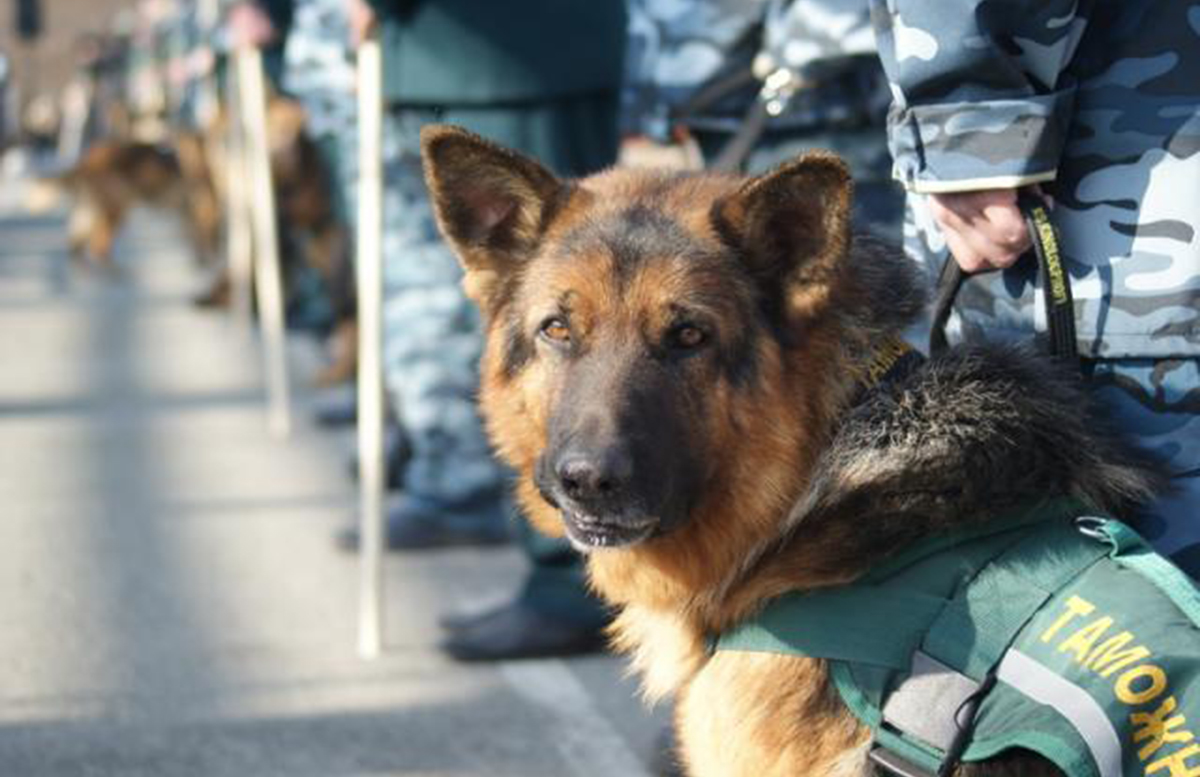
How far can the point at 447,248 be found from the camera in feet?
17.1

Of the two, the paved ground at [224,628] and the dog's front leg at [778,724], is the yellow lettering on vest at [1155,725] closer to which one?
the dog's front leg at [778,724]

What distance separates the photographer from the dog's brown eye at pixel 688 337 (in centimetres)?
278

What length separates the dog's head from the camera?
270cm

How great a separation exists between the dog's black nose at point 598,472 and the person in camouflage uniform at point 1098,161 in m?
0.63

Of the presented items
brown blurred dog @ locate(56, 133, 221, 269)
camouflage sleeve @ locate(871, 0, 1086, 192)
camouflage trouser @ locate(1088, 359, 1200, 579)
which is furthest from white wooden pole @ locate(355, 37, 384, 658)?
brown blurred dog @ locate(56, 133, 221, 269)

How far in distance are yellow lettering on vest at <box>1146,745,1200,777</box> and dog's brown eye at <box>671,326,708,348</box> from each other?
0.96m

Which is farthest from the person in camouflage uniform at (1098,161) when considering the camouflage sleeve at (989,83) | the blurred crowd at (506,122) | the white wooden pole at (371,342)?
the white wooden pole at (371,342)

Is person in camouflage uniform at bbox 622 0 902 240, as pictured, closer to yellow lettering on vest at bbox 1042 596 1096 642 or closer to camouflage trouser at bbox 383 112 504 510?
camouflage trouser at bbox 383 112 504 510

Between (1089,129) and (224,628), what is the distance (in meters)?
3.26

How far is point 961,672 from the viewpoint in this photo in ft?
7.96

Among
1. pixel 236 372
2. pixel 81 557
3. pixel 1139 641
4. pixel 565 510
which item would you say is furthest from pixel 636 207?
pixel 236 372

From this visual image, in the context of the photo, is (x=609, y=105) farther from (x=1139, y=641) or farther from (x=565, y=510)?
(x=1139, y=641)

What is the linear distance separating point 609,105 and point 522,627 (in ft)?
5.24

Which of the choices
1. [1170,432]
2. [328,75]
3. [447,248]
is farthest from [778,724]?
[328,75]
